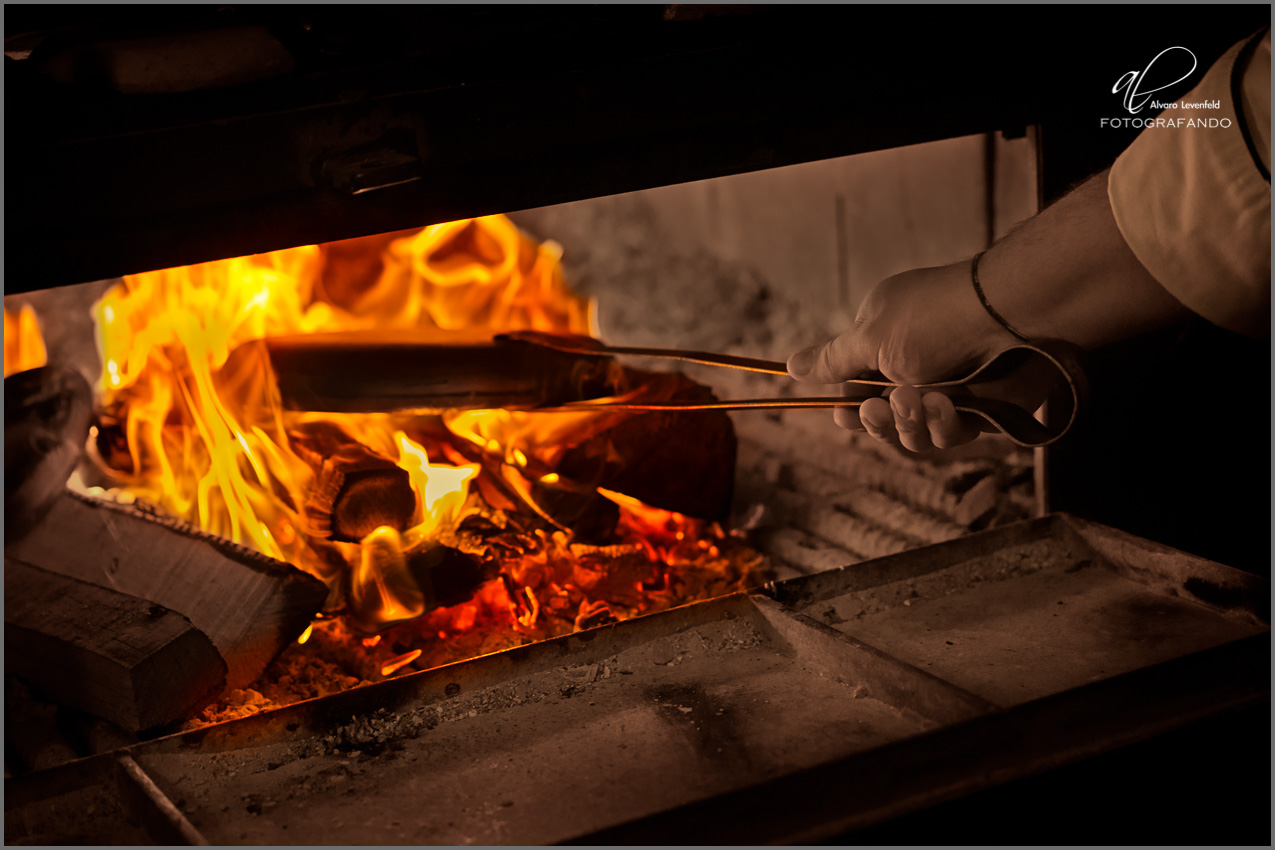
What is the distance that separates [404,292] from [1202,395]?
64.0 inches

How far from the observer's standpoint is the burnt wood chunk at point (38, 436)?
5.59 ft

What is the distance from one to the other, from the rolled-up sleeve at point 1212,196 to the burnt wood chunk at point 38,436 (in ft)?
5.48

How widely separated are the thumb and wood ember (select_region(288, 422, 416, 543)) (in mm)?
698

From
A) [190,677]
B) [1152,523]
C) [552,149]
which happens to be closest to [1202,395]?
[1152,523]

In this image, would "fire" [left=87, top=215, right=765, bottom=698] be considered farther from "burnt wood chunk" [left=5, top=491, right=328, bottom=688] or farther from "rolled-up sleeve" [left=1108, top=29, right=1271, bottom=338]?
"rolled-up sleeve" [left=1108, top=29, right=1271, bottom=338]

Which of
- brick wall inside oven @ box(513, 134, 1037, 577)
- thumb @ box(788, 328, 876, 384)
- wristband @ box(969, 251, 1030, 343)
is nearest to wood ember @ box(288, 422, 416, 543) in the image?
thumb @ box(788, 328, 876, 384)

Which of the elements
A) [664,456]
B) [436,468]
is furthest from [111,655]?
[664,456]

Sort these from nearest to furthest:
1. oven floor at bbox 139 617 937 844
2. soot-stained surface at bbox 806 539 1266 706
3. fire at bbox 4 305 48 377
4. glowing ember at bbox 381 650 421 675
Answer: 1. oven floor at bbox 139 617 937 844
2. soot-stained surface at bbox 806 539 1266 706
3. glowing ember at bbox 381 650 421 675
4. fire at bbox 4 305 48 377

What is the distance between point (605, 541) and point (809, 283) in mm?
1231

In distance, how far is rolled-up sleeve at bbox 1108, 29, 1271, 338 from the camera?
100 cm

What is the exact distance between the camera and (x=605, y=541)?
194 centimetres

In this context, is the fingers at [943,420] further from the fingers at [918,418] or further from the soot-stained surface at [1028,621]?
the soot-stained surface at [1028,621]

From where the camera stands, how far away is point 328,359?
1.84 meters

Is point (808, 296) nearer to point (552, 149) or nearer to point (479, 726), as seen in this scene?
point (552, 149)
